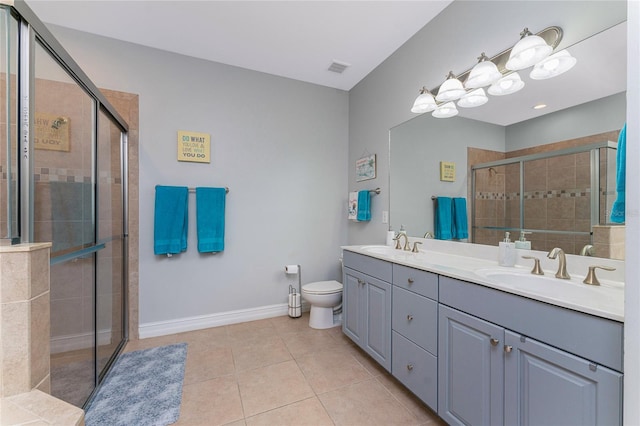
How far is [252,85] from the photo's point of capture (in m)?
2.70

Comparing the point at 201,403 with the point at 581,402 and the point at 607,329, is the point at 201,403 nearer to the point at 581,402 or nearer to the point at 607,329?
the point at 581,402

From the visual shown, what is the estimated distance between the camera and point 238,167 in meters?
2.65

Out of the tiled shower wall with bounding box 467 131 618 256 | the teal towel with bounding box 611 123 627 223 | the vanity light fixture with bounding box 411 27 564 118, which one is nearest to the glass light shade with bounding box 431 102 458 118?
the vanity light fixture with bounding box 411 27 564 118

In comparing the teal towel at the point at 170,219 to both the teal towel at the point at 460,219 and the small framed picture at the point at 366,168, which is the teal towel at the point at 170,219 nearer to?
the small framed picture at the point at 366,168

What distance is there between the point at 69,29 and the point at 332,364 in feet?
11.1

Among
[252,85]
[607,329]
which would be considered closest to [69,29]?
[252,85]

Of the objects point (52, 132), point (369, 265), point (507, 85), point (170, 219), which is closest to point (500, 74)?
point (507, 85)

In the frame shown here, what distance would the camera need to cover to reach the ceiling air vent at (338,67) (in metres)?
2.54

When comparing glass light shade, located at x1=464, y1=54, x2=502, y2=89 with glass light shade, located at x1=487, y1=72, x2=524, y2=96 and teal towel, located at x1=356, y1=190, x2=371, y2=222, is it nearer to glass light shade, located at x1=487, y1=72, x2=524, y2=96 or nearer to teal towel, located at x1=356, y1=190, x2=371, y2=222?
glass light shade, located at x1=487, y1=72, x2=524, y2=96

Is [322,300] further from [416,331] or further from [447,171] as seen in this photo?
[447,171]

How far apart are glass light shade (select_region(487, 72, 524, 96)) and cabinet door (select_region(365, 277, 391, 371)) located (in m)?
1.39

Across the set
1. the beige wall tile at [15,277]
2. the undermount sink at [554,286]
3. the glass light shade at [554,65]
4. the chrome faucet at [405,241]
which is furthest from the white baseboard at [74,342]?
the glass light shade at [554,65]

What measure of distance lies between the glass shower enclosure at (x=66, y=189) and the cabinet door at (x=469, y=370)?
181cm

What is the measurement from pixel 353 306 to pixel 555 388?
1.35m
